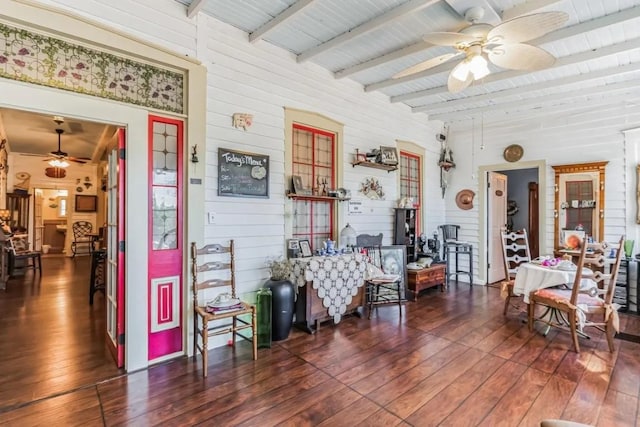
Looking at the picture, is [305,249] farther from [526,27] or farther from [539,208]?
[539,208]

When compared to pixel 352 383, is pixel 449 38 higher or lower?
higher

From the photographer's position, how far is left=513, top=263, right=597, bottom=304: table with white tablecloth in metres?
3.59

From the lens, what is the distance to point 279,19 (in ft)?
10.3

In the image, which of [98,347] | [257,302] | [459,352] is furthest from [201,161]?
[459,352]

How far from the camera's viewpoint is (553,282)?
142 inches

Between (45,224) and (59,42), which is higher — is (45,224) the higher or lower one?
the lower one

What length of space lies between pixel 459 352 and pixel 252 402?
6.65 feet

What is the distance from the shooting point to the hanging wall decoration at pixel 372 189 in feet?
16.6

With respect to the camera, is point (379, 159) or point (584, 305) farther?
point (379, 159)

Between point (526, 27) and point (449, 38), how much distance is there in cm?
54

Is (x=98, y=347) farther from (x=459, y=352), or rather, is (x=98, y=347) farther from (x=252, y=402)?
(x=459, y=352)

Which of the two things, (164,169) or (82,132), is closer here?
(164,169)

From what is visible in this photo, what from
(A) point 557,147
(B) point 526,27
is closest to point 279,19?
(B) point 526,27

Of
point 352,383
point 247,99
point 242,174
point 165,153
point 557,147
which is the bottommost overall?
point 352,383
